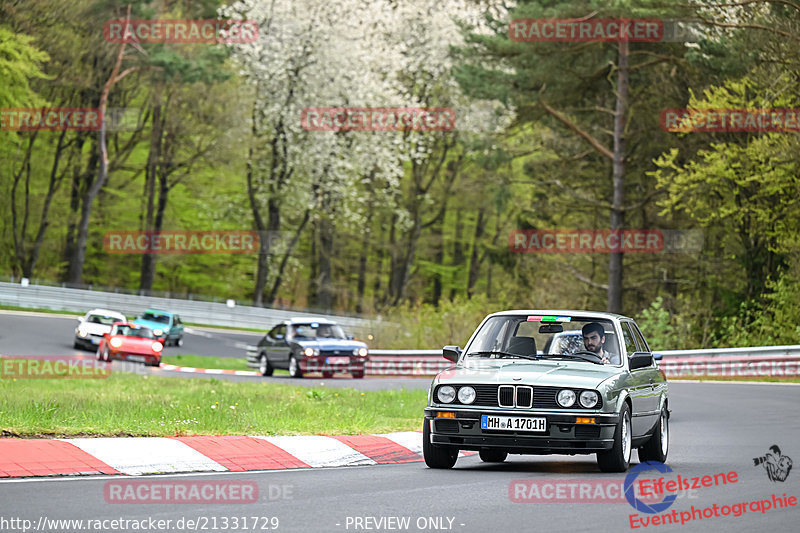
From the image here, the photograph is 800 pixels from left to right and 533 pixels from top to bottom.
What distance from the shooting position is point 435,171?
67938 millimetres

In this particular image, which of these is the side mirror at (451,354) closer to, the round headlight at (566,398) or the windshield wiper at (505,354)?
the windshield wiper at (505,354)

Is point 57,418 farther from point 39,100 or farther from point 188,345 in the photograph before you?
point 39,100

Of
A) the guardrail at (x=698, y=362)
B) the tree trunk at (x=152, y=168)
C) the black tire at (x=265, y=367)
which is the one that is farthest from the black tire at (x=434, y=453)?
the tree trunk at (x=152, y=168)

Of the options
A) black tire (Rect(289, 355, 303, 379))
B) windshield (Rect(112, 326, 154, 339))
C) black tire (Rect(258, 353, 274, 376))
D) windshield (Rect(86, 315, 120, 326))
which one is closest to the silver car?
black tire (Rect(289, 355, 303, 379))

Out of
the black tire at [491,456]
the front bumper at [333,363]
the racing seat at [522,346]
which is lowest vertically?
the front bumper at [333,363]

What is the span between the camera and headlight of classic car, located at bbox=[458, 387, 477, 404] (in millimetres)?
11062

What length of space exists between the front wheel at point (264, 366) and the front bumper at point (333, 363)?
1.86 m

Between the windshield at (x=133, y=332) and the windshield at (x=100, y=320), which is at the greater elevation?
the windshield at (x=100, y=320)

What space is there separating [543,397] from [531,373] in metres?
0.37

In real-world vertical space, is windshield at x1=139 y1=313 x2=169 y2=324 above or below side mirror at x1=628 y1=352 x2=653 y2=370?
below

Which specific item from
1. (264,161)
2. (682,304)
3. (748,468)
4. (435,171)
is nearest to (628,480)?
(748,468)

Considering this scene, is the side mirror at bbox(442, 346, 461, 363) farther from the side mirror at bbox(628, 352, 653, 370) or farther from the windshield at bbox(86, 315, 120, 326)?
the windshield at bbox(86, 315, 120, 326)

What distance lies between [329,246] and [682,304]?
2906 cm

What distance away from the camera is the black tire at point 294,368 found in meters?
31.5
